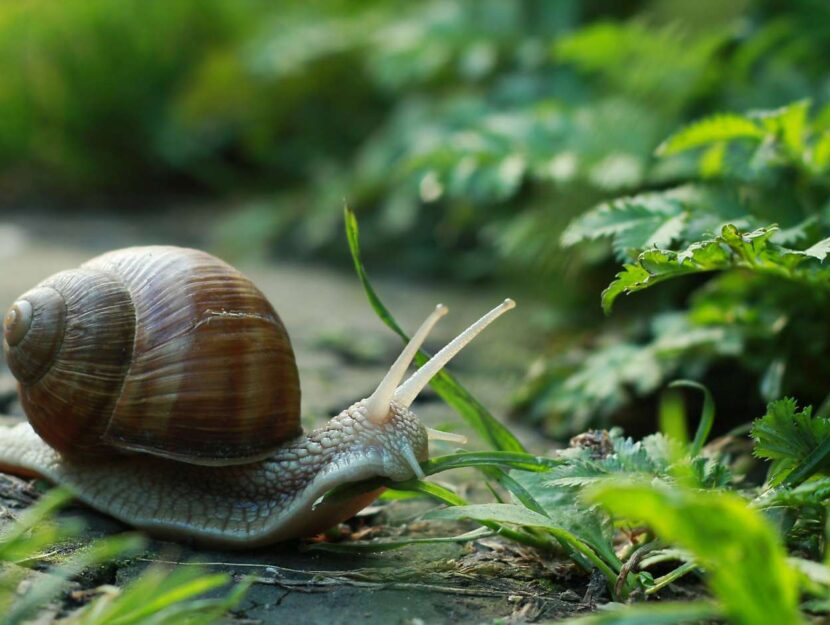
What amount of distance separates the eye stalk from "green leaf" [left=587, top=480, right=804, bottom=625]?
1.32m

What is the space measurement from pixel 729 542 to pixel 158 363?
1.16 metres

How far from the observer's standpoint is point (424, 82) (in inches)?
184

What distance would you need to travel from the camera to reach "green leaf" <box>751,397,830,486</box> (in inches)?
63.3

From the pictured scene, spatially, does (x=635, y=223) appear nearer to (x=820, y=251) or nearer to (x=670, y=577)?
(x=820, y=251)

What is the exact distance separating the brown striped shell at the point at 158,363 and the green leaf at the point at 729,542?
946 mm

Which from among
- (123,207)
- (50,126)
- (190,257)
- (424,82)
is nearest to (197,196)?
(123,207)

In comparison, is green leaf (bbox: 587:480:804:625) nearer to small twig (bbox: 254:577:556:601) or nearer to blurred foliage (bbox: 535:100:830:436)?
small twig (bbox: 254:577:556:601)

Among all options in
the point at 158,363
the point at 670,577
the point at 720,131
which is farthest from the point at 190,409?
the point at 720,131

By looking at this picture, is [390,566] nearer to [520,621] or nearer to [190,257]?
[520,621]

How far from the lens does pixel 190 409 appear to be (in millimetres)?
1805

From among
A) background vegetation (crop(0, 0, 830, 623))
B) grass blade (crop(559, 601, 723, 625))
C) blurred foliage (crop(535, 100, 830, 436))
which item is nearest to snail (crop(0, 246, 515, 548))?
background vegetation (crop(0, 0, 830, 623))

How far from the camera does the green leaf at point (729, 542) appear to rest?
41.7 inches

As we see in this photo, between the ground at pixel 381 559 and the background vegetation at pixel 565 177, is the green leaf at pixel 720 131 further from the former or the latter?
the ground at pixel 381 559

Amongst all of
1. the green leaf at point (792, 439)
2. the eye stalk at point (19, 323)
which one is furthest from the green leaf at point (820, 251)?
the eye stalk at point (19, 323)
